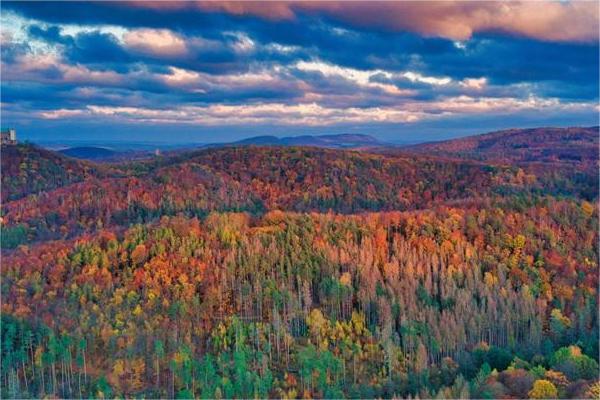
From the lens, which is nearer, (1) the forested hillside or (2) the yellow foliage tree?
(2) the yellow foliage tree

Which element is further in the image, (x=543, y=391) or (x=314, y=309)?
(x=314, y=309)

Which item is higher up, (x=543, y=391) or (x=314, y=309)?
(x=543, y=391)

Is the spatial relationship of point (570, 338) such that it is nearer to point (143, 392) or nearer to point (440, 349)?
point (440, 349)

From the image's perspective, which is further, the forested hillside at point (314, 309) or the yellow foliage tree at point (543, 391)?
the forested hillside at point (314, 309)

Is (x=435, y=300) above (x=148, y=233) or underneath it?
underneath

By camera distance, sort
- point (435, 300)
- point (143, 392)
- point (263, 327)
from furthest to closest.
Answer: point (435, 300)
point (263, 327)
point (143, 392)

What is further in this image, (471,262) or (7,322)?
(471,262)

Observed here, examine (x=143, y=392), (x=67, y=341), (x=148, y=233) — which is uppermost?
(x=148, y=233)

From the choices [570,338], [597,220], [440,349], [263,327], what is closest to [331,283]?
[263,327]
